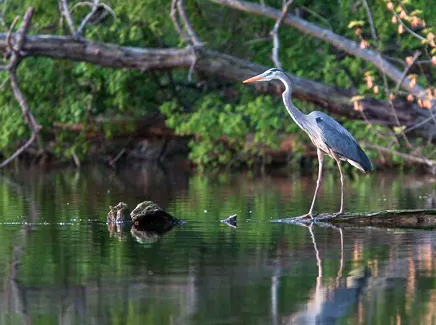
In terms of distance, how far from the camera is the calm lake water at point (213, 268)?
22.6 ft

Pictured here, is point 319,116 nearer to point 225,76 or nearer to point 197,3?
point 225,76

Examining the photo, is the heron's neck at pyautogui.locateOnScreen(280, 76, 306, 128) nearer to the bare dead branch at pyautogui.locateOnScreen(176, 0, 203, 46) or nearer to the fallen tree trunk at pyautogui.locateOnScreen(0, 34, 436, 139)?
the fallen tree trunk at pyautogui.locateOnScreen(0, 34, 436, 139)

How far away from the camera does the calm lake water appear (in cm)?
689

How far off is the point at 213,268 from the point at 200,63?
11.7 meters

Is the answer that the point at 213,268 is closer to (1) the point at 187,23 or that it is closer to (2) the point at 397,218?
(2) the point at 397,218

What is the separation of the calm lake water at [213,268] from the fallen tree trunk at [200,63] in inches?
197

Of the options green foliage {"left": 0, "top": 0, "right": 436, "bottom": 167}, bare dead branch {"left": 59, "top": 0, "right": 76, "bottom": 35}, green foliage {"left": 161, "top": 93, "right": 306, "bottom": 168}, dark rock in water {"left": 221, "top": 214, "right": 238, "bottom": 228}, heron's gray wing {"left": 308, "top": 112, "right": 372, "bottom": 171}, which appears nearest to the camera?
dark rock in water {"left": 221, "top": 214, "right": 238, "bottom": 228}

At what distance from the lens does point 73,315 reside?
22.4 ft

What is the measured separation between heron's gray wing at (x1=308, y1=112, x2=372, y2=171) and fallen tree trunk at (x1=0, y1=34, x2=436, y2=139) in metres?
7.11

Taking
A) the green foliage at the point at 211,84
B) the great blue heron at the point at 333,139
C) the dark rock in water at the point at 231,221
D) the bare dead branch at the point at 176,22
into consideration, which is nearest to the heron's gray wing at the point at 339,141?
the great blue heron at the point at 333,139

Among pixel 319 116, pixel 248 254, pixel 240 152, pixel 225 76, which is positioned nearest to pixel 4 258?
pixel 248 254

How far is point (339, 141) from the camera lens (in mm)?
12781

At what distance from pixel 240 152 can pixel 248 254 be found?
53.2 ft

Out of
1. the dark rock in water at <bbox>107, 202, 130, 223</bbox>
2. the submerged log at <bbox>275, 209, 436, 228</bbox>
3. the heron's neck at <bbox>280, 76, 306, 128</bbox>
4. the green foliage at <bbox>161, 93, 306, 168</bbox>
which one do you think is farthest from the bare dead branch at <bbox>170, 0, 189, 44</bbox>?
the submerged log at <bbox>275, 209, 436, 228</bbox>
